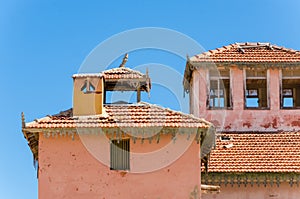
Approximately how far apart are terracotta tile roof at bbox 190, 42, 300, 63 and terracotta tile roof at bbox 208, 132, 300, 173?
3836mm

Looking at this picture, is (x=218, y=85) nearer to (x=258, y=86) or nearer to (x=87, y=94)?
(x=258, y=86)

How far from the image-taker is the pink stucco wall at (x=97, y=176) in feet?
76.0

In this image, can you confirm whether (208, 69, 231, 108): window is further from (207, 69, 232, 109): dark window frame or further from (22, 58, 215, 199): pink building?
(22, 58, 215, 199): pink building

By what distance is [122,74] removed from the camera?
88.4ft

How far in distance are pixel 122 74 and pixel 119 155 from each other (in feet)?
14.6

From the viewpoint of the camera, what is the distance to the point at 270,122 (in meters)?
31.8

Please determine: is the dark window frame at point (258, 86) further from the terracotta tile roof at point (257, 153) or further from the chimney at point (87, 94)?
the chimney at point (87, 94)

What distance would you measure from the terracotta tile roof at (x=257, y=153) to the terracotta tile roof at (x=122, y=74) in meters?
4.58

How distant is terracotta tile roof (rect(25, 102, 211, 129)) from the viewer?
2334 centimetres

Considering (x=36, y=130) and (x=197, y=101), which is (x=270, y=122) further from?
(x=36, y=130)

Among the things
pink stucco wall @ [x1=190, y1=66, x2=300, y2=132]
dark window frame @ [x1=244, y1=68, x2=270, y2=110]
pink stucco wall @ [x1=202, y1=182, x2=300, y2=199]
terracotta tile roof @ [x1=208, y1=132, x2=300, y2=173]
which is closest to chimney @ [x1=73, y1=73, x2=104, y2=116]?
terracotta tile roof @ [x1=208, y1=132, x2=300, y2=173]

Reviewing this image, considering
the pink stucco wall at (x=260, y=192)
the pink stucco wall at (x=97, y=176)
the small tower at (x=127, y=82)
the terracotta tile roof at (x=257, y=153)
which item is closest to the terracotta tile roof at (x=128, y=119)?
the pink stucco wall at (x=97, y=176)

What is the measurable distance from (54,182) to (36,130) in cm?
186

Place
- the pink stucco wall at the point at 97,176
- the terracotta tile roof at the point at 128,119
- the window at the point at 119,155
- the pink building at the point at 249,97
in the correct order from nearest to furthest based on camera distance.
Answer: the pink stucco wall at the point at 97,176, the terracotta tile roof at the point at 128,119, the window at the point at 119,155, the pink building at the point at 249,97
